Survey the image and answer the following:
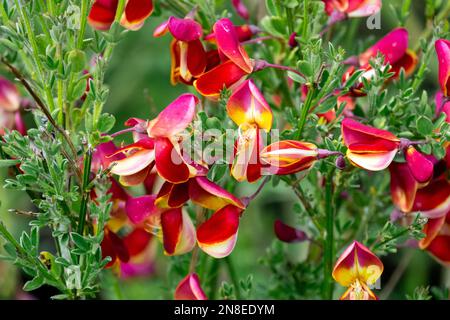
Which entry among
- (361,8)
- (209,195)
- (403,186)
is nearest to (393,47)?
(361,8)

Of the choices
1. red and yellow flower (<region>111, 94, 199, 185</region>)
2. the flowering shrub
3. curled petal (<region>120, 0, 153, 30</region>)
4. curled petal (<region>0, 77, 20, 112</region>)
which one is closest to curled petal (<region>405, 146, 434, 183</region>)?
the flowering shrub

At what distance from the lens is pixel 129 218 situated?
823 millimetres

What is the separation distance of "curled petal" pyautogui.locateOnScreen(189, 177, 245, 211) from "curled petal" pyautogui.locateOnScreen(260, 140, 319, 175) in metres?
0.05

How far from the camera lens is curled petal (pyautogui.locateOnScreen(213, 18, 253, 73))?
0.74 m

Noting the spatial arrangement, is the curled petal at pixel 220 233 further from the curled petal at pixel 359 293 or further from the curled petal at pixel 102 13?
the curled petal at pixel 102 13

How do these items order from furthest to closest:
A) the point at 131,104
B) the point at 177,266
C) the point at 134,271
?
the point at 131,104 < the point at 134,271 < the point at 177,266

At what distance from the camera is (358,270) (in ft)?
2.46

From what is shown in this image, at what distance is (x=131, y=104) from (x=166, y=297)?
0.99 meters

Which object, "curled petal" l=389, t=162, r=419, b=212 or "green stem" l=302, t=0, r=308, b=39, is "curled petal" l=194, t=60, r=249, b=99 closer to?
"green stem" l=302, t=0, r=308, b=39

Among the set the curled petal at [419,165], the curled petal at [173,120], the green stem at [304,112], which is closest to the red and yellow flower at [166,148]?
the curled petal at [173,120]

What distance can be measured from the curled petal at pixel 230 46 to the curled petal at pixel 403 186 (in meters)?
0.18

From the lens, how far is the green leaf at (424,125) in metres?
0.74
